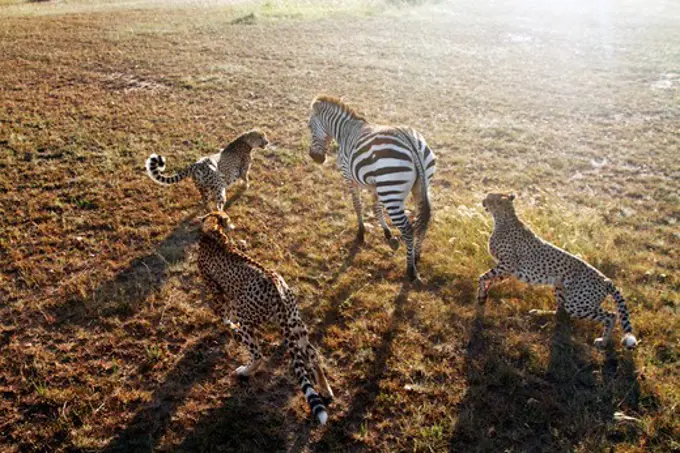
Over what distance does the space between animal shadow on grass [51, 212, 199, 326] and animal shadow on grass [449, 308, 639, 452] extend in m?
4.67

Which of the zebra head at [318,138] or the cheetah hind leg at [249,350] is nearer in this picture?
the cheetah hind leg at [249,350]

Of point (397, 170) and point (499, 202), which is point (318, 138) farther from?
point (499, 202)

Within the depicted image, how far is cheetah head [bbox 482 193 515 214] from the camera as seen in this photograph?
21.0 ft

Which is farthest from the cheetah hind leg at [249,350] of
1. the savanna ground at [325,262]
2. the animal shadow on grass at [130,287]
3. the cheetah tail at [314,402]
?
the animal shadow on grass at [130,287]

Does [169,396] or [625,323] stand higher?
[625,323]

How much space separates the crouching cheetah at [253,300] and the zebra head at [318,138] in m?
3.46

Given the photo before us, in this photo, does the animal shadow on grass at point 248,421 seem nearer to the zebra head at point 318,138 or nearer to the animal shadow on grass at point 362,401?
the animal shadow on grass at point 362,401

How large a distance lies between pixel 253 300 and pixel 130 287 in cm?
281

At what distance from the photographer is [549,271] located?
5848mm

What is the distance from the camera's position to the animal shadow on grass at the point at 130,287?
621cm

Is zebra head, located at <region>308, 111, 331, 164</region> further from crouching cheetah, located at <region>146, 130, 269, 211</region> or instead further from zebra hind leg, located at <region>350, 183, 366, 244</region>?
crouching cheetah, located at <region>146, 130, 269, 211</region>

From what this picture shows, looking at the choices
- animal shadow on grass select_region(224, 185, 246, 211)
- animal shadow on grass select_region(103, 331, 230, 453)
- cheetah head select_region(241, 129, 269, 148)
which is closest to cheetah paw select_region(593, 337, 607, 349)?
animal shadow on grass select_region(103, 331, 230, 453)

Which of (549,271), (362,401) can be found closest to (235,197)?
(362,401)

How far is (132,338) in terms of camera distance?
586cm
